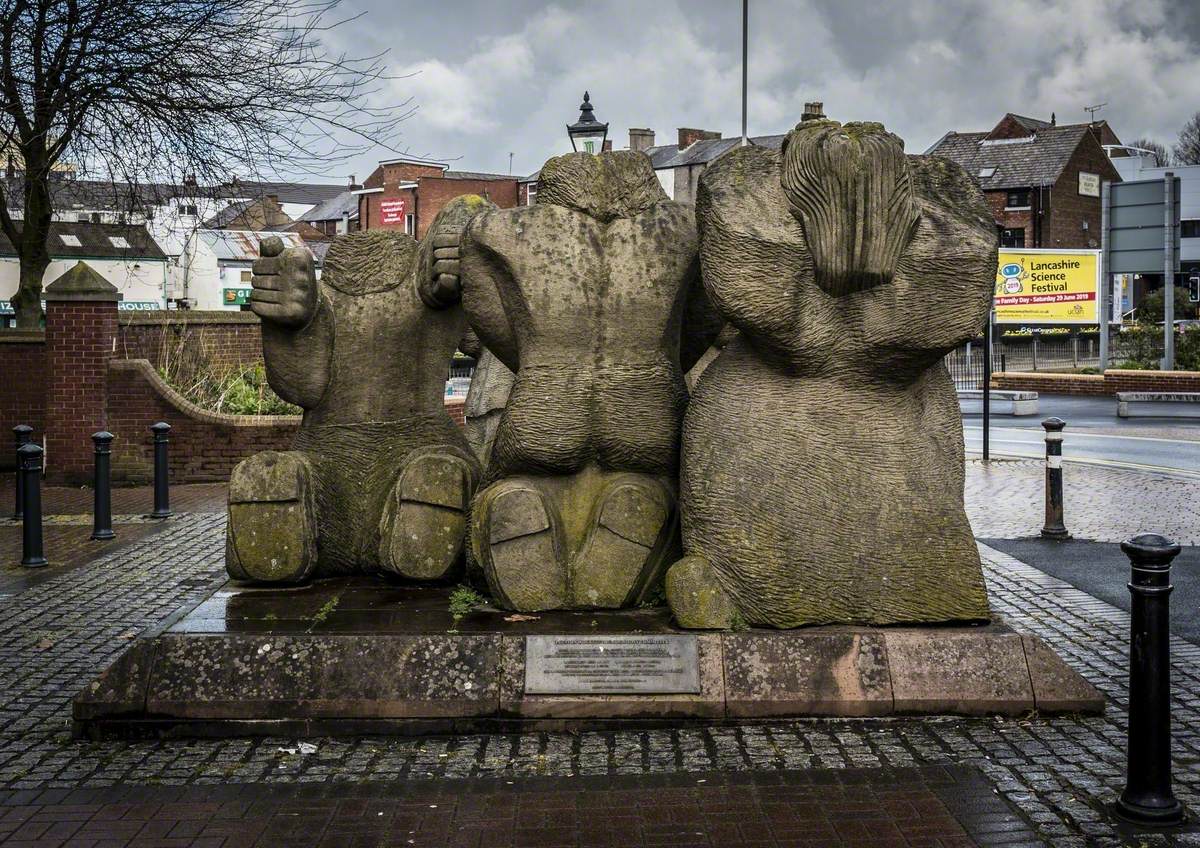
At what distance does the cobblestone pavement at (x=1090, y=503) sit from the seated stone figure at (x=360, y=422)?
621 cm

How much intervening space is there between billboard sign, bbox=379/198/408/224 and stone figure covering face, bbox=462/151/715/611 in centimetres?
5329

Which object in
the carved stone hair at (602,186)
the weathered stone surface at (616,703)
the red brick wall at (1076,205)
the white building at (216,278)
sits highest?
the red brick wall at (1076,205)

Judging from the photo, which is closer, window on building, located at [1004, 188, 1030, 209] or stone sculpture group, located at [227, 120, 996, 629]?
stone sculpture group, located at [227, 120, 996, 629]

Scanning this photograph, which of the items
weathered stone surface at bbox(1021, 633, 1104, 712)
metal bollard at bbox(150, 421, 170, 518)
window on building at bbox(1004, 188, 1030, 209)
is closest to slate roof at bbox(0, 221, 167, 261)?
window on building at bbox(1004, 188, 1030, 209)

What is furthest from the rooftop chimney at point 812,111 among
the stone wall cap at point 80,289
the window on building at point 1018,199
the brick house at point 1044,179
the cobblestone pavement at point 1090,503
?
the window on building at point 1018,199

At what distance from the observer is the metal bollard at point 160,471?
531 inches

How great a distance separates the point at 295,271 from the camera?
6688 mm

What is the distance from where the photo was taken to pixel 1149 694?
4465mm

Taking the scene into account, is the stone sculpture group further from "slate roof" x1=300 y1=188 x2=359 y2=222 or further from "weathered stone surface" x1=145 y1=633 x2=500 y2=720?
"slate roof" x1=300 y1=188 x2=359 y2=222

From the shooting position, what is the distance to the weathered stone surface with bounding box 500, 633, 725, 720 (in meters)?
5.42

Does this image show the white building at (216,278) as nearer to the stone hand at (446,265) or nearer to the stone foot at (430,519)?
the stone hand at (446,265)

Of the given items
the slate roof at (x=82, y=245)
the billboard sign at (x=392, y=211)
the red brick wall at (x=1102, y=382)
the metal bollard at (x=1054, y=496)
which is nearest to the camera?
the metal bollard at (x=1054, y=496)

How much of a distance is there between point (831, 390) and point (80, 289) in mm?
13342

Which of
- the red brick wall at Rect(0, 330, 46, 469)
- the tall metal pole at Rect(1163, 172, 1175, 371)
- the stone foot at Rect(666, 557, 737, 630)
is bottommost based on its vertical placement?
the stone foot at Rect(666, 557, 737, 630)
